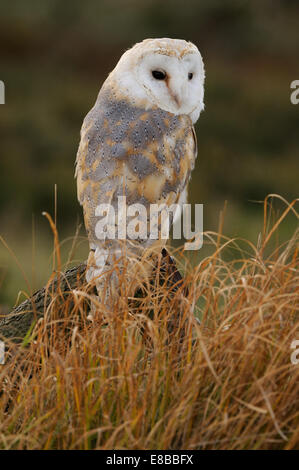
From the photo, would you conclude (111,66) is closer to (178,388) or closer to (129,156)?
(129,156)

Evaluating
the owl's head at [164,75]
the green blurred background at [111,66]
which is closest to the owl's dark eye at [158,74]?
the owl's head at [164,75]

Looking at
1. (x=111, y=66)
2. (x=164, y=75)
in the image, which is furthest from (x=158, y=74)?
(x=111, y=66)

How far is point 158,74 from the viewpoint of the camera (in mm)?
1683

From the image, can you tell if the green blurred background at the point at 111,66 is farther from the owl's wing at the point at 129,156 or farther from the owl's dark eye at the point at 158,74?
the owl's dark eye at the point at 158,74

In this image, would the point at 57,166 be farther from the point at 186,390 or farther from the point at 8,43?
the point at 186,390

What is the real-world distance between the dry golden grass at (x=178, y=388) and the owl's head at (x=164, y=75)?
505 millimetres

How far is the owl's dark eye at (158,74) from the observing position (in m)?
1.67

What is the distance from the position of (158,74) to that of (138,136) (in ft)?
0.53

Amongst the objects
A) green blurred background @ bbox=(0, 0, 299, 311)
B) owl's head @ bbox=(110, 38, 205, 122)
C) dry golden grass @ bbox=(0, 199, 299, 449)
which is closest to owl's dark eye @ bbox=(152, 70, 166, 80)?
owl's head @ bbox=(110, 38, 205, 122)

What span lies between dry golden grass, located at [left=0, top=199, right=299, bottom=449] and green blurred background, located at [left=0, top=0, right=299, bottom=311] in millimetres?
3201

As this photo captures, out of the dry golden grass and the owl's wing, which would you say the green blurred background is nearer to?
the owl's wing

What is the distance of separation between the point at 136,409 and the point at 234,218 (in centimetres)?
404

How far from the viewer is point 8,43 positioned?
7.93 m

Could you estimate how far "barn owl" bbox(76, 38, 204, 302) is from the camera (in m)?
1.66
